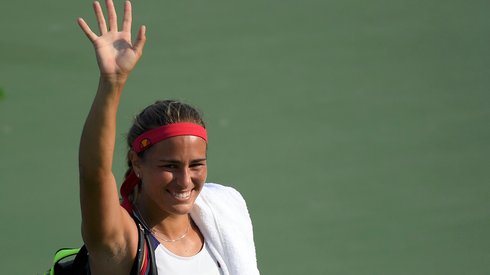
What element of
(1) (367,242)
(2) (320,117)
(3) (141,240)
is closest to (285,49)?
(2) (320,117)

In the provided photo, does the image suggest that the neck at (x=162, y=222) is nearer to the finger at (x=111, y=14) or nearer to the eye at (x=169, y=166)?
the eye at (x=169, y=166)

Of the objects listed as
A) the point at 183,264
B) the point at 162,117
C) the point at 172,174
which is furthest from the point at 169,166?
the point at 183,264

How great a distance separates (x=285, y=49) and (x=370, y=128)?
37.6 inches

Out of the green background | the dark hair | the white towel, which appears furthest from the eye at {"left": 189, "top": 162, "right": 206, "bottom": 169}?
the green background

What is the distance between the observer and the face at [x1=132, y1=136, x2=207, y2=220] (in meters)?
2.89

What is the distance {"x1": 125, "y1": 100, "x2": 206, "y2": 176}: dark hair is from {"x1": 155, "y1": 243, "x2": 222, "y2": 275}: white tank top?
0.31m

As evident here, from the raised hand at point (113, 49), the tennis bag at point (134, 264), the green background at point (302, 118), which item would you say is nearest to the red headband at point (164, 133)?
the tennis bag at point (134, 264)

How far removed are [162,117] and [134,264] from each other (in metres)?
0.48

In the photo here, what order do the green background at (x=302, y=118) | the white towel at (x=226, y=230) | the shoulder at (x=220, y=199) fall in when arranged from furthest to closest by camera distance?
the green background at (x=302, y=118) < the shoulder at (x=220, y=199) < the white towel at (x=226, y=230)

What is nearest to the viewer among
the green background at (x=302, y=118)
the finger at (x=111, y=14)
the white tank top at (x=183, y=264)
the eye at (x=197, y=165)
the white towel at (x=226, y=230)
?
the finger at (x=111, y=14)

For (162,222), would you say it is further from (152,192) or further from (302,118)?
(302,118)

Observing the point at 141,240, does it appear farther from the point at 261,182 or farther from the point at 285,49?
the point at 285,49

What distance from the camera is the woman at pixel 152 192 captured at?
253 cm

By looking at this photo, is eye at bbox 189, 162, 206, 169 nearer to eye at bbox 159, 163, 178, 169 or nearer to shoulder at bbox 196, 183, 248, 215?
eye at bbox 159, 163, 178, 169
